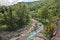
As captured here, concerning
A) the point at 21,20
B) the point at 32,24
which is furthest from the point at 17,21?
the point at 32,24

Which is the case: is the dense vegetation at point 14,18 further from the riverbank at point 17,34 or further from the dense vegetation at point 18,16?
the riverbank at point 17,34

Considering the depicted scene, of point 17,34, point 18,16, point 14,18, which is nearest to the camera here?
point 17,34

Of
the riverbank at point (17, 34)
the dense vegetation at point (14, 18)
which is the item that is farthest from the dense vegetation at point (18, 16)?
the riverbank at point (17, 34)

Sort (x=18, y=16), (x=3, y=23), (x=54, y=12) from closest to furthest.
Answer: (x=3, y=23) < (x=18, y=16) < (x=54, y=12)

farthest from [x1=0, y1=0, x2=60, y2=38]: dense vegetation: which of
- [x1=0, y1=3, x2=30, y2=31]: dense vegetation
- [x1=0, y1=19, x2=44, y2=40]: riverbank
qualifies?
[x1=0, y1=19, x2=44, y2=40]: riverbank

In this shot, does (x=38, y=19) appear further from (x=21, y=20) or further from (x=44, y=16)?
(x=21, y=20)

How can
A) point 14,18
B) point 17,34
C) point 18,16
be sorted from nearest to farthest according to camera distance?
point 17,34 < point 14,18 < point 18,16

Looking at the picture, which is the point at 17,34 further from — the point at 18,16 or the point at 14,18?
the point at 18,16

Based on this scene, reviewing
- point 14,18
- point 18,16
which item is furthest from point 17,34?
point 18,16

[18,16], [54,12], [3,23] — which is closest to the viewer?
[3,23]

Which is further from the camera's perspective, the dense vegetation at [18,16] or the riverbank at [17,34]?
the dense vegetation at [18,16]

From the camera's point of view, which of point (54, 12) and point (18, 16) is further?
point (54, 12)
